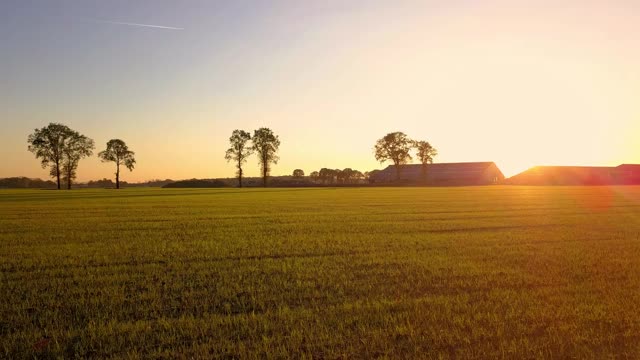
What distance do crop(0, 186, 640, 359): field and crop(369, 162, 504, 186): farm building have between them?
126 metres

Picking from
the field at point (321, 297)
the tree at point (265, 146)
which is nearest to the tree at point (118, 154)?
the tree at point (265, 146)

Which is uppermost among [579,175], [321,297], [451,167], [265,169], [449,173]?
[451,167]

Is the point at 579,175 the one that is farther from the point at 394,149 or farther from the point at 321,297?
the point at 321,297

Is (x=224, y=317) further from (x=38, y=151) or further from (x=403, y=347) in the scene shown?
(x=38, y=151)

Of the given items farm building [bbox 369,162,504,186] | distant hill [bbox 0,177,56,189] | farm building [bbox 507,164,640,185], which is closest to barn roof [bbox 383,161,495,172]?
farm building [bbox 369,162,504,186]

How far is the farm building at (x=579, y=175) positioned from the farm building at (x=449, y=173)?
7.20 m

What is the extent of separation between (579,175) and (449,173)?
3869cm

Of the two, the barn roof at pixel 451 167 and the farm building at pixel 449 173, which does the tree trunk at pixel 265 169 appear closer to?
the farm building at pixel 449 173

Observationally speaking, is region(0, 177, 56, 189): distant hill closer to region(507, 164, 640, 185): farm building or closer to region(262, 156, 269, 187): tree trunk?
region(262, 156, 269, 187): tree trunk

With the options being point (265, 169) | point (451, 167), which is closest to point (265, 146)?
point (265, 169)

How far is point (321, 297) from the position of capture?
884 cm

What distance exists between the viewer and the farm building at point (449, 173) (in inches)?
5586

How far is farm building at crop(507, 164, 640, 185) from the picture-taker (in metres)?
136

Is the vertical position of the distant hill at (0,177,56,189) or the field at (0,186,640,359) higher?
the distant hill at (0,177,56,189)
